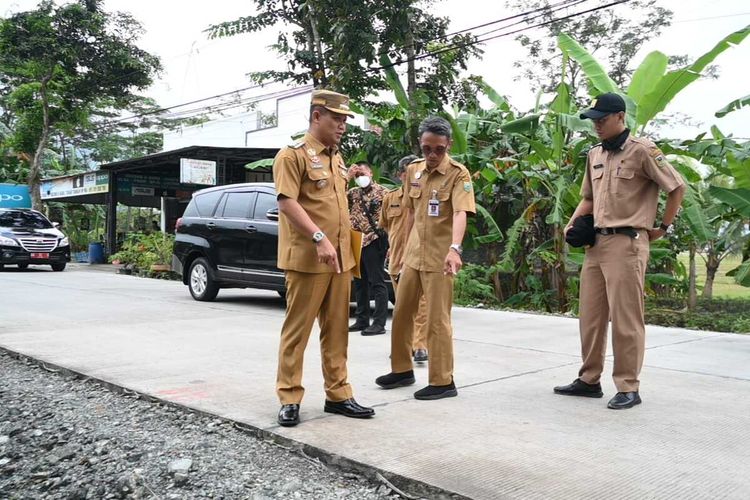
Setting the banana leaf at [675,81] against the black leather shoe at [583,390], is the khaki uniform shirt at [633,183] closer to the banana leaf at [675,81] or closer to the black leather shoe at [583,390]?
the black leather shoe at [583,390]

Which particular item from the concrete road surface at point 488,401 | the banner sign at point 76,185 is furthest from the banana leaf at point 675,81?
the banner sign at point 76,185

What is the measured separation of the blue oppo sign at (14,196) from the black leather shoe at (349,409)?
27790mm

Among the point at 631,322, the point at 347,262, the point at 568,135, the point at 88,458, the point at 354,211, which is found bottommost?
the point at 88,458

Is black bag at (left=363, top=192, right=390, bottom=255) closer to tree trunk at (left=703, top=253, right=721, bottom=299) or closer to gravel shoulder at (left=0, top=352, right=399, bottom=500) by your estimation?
gravel shoulder at (left=0, top=352, right=399, bottom=500)

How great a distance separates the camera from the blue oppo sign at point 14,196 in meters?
27.4

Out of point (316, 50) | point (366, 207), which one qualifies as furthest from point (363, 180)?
point (316, 50)

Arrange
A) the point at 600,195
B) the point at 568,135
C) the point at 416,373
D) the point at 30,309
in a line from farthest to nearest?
1. the point at 568,135
2. the point at 30,309
3. the point at 416,373
4. the point at 600,195

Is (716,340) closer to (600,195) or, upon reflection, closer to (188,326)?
(600,195)

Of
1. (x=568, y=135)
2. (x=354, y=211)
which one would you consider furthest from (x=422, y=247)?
(x=568, y=135)

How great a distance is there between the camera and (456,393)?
4.33 meters

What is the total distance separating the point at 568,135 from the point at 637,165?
6299mm

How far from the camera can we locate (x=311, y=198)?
375cm

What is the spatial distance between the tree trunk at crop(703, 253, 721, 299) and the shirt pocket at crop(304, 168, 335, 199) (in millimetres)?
8651

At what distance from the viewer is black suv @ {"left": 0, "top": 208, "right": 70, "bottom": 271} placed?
16.8 metres
